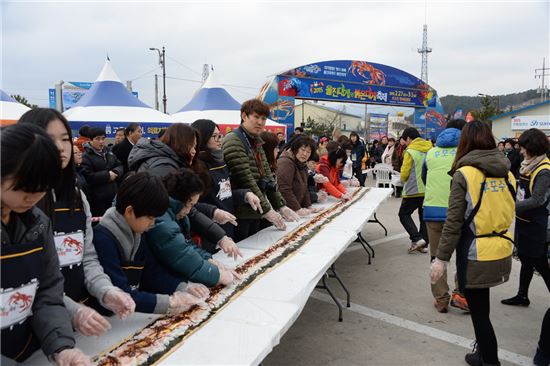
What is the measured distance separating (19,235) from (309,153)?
3.31 metres

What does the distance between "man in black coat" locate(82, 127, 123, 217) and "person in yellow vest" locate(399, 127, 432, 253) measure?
142 inches

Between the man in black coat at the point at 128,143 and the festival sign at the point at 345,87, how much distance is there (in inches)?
405

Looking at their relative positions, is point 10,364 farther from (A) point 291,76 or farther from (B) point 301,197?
(A) point 291,76

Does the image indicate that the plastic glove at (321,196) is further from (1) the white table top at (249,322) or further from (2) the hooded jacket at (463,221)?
(2) the hooded jacket at (463,221)

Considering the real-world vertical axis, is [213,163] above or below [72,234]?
above

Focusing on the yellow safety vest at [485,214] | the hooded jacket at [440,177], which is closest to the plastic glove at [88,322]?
the yellow safety vest at [485,214]

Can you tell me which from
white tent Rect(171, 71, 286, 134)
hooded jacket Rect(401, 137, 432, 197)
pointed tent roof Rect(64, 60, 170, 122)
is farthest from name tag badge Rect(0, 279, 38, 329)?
white tent Rect(171, 71, 286, 134)

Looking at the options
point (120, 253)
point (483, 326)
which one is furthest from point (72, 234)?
point (483, 326)

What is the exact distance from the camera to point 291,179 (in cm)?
425

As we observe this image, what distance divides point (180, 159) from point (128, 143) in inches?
156

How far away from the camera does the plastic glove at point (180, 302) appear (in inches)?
68.6

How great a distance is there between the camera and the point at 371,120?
37812 mm

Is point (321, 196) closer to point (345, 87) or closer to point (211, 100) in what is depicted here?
point (211, 100)

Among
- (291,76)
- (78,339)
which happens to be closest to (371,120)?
(291,76)
